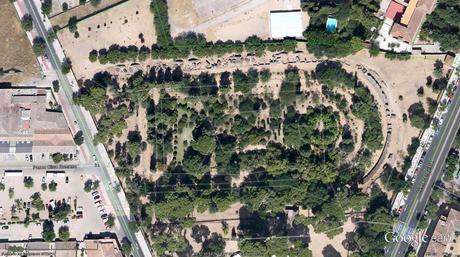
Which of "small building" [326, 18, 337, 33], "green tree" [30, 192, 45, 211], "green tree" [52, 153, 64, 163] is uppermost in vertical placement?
"small building" [326, 18, 337, 33]

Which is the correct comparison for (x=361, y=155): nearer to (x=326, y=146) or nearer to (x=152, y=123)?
(x=326, y=146)

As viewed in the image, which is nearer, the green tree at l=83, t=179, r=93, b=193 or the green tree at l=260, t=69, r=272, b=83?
the green tree at l=260, t=69, r=272, b=83

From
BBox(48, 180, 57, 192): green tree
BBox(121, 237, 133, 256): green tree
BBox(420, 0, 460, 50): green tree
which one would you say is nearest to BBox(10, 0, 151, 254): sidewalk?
BBox(121, 237, 133, 256): green tree

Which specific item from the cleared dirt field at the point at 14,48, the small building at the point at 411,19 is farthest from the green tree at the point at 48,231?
the small building at the point at 411,19

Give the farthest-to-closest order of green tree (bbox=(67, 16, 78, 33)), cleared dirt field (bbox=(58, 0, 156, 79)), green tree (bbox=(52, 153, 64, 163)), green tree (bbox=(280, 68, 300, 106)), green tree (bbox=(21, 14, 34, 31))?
cleared dirt field (bbox=(58, 0, 156, 79)) < green tree (bbox=(67, 16, 78, 33)) < green tree (bbox=(52, 153, 64, 163)) < green tree (bbox=(21, 14, 34, 31)) < green tree (bbox=(280, 68, 300, 106))

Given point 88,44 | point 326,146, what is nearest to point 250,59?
point 326,146

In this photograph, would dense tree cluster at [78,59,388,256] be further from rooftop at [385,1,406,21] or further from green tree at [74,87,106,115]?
rooftop at [385,1,406,21]

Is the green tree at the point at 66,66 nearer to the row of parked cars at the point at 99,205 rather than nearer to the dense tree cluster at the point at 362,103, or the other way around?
the row of parked cars at the point at 99,205
